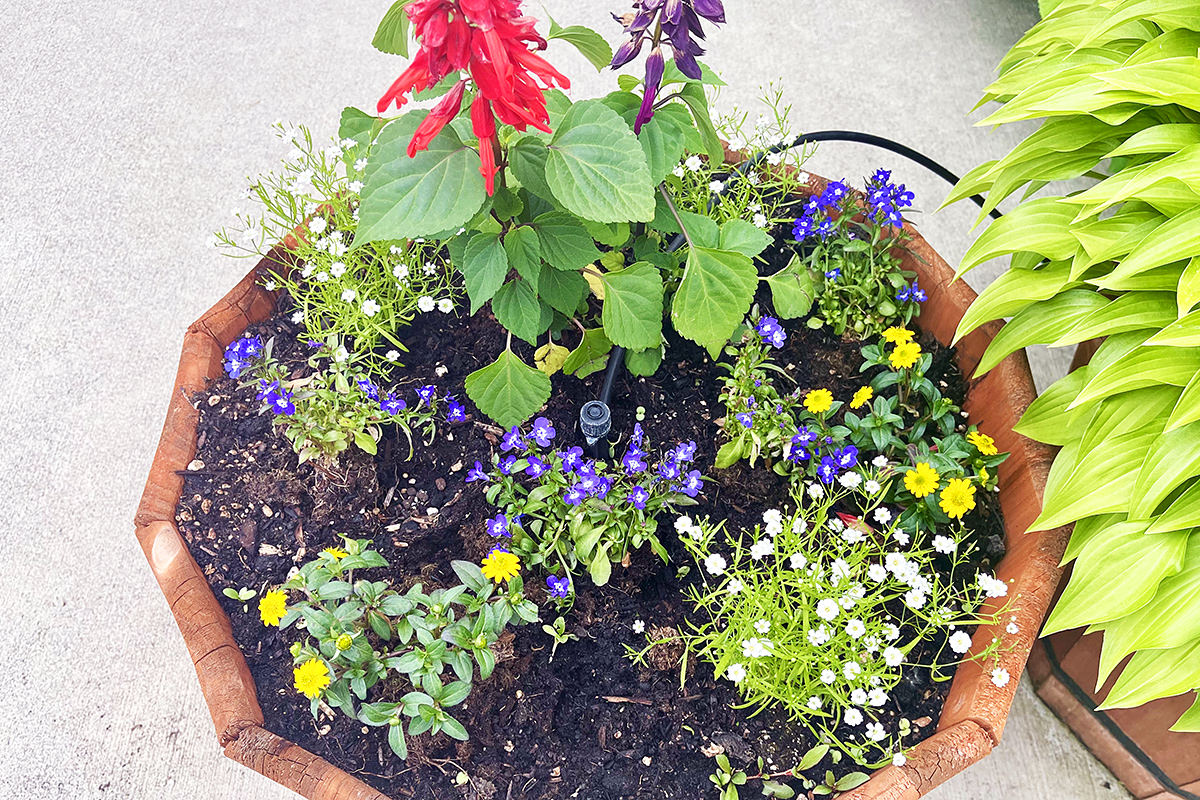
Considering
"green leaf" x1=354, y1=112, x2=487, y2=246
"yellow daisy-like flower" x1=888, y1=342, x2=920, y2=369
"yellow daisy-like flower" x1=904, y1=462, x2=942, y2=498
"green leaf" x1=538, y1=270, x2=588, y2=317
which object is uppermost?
"green leaf" x1=354, y1=112, x2=487, y2=246

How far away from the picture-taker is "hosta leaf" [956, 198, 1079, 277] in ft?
3.39

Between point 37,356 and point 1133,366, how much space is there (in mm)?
1896

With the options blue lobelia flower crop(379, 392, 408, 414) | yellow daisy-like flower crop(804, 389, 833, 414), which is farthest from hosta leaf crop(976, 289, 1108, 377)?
blue lobelia flower crop(379, 392, 408, 414)

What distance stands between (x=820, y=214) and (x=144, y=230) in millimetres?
1450

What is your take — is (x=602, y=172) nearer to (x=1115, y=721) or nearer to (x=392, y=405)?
(x=392, y=405)

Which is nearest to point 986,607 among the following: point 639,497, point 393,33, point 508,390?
point 639,497

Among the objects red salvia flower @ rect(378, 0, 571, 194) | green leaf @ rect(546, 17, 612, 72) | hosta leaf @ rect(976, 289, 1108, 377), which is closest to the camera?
red salvia flower @ rect(378, 0, 571, 194)

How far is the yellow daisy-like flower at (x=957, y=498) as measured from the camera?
104cm

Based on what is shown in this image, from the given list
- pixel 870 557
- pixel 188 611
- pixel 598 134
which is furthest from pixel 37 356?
pixel 870 557

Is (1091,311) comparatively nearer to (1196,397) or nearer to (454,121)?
(1196,397)

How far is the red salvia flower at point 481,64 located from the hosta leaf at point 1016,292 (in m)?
0.62

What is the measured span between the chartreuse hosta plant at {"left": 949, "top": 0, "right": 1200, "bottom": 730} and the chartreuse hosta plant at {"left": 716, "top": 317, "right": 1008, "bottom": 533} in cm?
10

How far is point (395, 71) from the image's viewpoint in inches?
79.8

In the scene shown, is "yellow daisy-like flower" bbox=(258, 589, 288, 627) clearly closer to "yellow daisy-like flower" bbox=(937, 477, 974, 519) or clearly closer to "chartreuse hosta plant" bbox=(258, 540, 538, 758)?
"chartreuse hosta plant" bbox=(258, 540, 538, 758)
